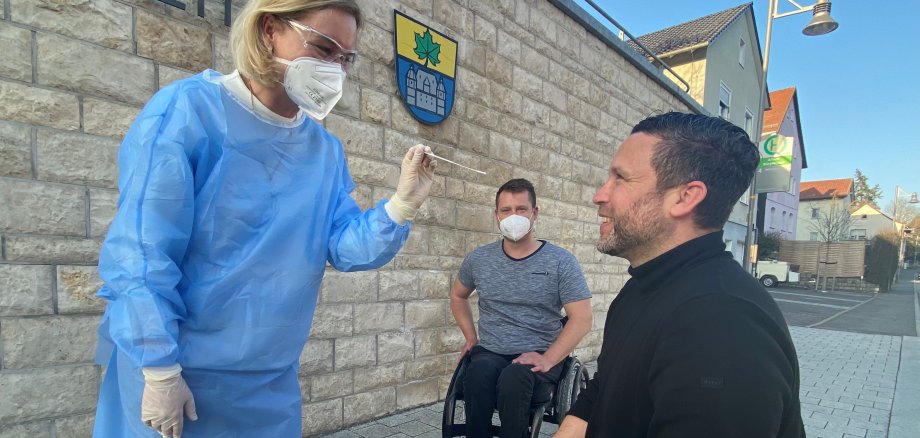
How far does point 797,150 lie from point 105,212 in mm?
43661

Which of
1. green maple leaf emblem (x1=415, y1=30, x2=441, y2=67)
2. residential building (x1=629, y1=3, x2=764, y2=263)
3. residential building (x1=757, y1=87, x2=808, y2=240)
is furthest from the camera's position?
residential building (x1=757, y1=87, x2=808, y2=240)

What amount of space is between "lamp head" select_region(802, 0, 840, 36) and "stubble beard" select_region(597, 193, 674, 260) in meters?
11.3

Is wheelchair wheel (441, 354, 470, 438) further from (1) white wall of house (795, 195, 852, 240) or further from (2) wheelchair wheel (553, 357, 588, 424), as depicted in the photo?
(1) white wall of house (795, 195, 852, 240)

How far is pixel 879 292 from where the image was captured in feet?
80.5

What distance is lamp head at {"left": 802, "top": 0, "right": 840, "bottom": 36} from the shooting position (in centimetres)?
955

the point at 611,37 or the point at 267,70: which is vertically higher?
the point at 611,37

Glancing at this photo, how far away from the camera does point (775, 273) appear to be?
78.6 feet

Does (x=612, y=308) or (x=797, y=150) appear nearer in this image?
(x=612, y=308)

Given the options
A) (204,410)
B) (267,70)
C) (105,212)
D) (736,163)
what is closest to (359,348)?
(105,212)

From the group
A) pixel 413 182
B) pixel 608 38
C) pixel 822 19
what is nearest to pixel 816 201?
pixel 822 19

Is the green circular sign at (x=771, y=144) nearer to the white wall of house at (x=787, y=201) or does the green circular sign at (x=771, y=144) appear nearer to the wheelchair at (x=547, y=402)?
the wheelchair at (x=547, y=402)

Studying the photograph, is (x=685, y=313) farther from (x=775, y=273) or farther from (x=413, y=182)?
(x=775, y=273)

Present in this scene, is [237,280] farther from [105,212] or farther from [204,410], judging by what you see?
[105,212]

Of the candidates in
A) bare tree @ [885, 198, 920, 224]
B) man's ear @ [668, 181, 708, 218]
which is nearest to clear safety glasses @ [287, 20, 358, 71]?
man's ear @ [668, 181, 708, 218]
